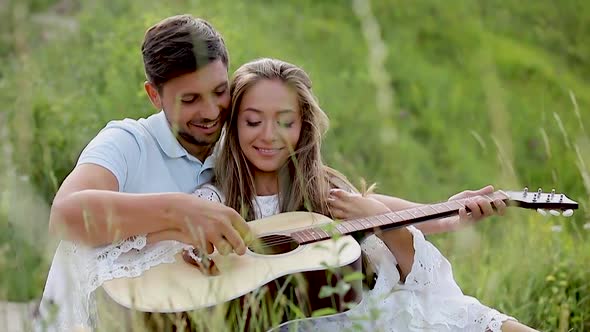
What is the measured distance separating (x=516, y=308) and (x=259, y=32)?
4452mm

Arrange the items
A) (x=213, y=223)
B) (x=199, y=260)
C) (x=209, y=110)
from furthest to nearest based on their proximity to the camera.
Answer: (x=209, y=110), (x=199, y=260), (x=213, y=223)

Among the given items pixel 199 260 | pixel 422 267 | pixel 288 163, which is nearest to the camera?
pixel 199 260

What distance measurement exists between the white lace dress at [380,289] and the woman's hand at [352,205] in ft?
0.36

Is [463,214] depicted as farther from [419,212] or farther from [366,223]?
[366,223]

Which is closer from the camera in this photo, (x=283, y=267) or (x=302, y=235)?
(x=283, y=267)

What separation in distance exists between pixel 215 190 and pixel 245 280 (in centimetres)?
56

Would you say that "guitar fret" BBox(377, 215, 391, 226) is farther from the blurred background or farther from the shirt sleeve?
the shirt sleeve

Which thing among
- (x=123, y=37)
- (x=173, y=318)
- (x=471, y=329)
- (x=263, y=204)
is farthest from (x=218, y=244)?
(x=123, y=37)

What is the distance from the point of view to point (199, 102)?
143 inches

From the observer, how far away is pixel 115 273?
10.8ft

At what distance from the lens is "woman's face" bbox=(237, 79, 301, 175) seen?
366 centimetres

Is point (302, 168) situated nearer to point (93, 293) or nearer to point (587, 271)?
point (93, 293)

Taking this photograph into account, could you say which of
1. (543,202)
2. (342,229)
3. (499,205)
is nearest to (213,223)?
(342,229)

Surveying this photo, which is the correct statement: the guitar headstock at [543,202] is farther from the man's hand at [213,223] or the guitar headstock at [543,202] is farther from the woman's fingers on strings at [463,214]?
the man's hand at [213,223]
